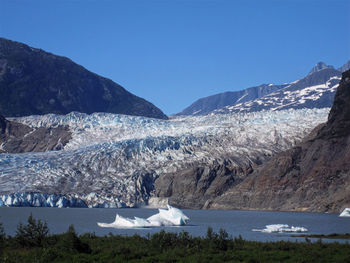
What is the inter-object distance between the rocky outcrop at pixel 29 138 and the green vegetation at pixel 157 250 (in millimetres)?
114330

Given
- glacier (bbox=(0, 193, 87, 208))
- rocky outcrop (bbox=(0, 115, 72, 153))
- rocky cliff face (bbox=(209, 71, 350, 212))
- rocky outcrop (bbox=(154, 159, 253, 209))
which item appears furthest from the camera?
rocky outcrop (bbox=(0, 115, 72, 153))

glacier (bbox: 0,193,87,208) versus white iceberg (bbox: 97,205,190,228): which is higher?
glacier (bbox: 0,193,87,208)

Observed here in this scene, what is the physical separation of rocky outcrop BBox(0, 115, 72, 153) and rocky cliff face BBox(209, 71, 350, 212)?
196 ft

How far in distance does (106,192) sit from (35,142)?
50084 millimetres

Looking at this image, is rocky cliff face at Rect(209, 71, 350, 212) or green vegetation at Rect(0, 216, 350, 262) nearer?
green vegetation at Rect(0, 216, 350, 262)

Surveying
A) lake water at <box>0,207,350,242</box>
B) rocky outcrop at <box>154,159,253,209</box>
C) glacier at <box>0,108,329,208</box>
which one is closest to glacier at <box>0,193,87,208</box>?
glacier at <box>0,108,329,208</box>

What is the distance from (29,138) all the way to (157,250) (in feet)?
421

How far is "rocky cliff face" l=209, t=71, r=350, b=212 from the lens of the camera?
88.4 metres

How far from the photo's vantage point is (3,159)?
4505 inches

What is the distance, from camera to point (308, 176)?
93.2 metres

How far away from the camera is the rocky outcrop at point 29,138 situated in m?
147

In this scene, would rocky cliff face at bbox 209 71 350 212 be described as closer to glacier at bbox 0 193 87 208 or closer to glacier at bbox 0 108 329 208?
glacier at bbox 0 108 329 208

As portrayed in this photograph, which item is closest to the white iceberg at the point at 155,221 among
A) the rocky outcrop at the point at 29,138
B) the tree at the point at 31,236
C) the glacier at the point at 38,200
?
the tree at the point at 31,236

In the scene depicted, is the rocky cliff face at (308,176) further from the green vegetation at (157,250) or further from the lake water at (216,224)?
the green vegetation at (157,250)
